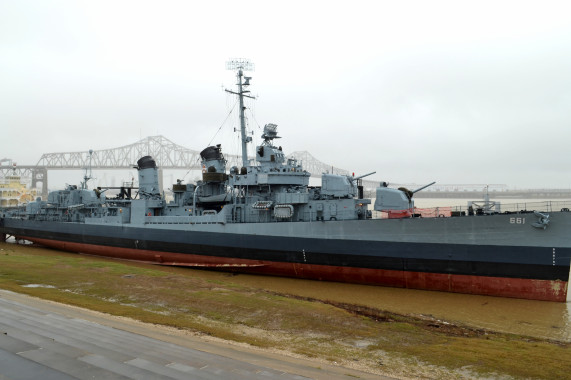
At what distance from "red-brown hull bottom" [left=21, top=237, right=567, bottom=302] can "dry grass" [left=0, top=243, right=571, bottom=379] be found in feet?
16.6

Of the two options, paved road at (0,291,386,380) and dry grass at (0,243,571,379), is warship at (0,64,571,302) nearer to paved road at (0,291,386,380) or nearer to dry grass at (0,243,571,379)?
dry grass at (0,243,571,379)

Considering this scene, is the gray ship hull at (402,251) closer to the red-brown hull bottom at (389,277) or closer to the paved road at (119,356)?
the red-brown hull bottom at (389,277)

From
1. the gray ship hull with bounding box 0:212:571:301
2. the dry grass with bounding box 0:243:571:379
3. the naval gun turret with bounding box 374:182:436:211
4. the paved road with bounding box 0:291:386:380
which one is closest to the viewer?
the paved road with bounding box 0:291:386:380

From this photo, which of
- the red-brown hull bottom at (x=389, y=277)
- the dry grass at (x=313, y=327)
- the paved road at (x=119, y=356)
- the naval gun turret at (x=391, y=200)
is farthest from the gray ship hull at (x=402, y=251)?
the paved road at (x=119, y=356)

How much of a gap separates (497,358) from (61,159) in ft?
587

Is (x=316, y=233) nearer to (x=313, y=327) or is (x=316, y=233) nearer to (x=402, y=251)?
(x=402, y=251)

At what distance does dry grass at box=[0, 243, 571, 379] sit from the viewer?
7.31 m

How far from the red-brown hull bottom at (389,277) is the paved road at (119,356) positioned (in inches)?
459

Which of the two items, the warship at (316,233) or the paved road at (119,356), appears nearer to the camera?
the paved road at (119,356)

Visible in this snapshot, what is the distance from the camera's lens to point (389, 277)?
57.9 ft

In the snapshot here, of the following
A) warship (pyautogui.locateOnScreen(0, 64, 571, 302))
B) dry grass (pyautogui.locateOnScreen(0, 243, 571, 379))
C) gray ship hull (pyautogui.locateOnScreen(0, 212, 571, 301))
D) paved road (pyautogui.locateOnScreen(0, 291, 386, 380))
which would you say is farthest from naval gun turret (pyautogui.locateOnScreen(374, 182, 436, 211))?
paved road (pyautogui.locateOnScreen(0, 291, 386, 380))

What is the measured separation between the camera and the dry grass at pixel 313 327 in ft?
24.0

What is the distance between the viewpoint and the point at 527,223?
598 inches

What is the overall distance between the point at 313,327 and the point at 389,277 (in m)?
8.88
